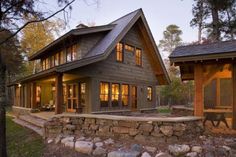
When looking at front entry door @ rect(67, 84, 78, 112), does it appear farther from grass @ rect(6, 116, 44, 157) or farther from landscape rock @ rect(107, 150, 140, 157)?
landscape rock @ rect(107, 150, 140, 157)

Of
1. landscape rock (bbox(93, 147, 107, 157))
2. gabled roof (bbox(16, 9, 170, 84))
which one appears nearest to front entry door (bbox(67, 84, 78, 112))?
gabled roof (bbox(16, 9, 170, 84))

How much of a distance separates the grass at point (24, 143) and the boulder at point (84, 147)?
115cm

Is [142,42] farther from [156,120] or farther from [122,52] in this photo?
[156,120]

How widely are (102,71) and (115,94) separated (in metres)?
1.89

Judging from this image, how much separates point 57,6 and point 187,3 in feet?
52.6

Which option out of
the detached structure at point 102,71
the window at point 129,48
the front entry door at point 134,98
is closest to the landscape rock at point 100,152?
the detached structure at point 102,71

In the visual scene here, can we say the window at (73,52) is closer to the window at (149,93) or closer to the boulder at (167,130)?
the window at (149,93)

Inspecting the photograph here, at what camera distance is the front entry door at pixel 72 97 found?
14.0 meters

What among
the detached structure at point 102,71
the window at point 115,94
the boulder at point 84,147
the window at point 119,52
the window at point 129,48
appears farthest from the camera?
the window at point 129,48

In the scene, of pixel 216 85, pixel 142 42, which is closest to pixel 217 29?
pixel 142 42

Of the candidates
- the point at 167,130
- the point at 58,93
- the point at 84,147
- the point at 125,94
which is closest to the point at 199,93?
the point at 167,130

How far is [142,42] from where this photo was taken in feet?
55.9

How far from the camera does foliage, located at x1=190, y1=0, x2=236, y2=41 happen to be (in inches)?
706

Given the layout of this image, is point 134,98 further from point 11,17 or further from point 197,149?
point 11,17
